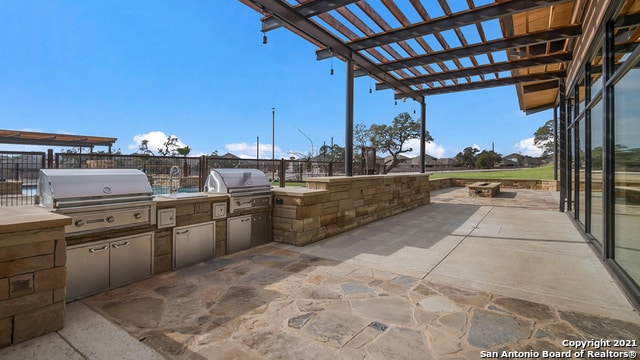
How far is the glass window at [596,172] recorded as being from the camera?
11.8 ft

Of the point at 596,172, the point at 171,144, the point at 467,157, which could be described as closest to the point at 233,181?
the point at 596,172

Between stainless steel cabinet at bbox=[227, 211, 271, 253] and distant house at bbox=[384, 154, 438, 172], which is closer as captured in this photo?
stainless steel cabinet at bbox=[227, 211, 271, 253]

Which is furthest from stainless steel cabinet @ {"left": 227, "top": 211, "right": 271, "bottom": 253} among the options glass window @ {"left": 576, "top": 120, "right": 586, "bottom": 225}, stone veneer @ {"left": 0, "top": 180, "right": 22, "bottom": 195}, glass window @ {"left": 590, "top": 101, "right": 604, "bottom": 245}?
glass window @ {"left": 576, "top": 120, "right": 586, "bottom": 225}

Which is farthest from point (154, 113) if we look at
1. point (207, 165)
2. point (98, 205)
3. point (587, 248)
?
point (587, 248)

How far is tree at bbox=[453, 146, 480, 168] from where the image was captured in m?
47.4

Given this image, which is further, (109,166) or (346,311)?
(109,166)

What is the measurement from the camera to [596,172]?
3.78 m

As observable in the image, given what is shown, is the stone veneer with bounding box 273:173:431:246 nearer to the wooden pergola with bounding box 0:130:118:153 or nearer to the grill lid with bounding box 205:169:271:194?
the grill lid with bounding box 205:169:271:194

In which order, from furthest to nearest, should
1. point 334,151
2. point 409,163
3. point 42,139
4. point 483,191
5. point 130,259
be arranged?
point 409,163 → point 334,151 → point 42,139 → point 483,191 → point 130,259

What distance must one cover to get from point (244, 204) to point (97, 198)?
1.65 m

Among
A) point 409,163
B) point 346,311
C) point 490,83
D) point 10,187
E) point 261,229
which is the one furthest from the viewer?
point 409,163

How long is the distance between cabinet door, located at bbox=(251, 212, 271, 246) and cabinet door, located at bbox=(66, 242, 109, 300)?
175 centimetres

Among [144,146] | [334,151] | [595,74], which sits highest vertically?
[334,151]

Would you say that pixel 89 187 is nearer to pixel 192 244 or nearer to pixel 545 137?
pixel 192 244
